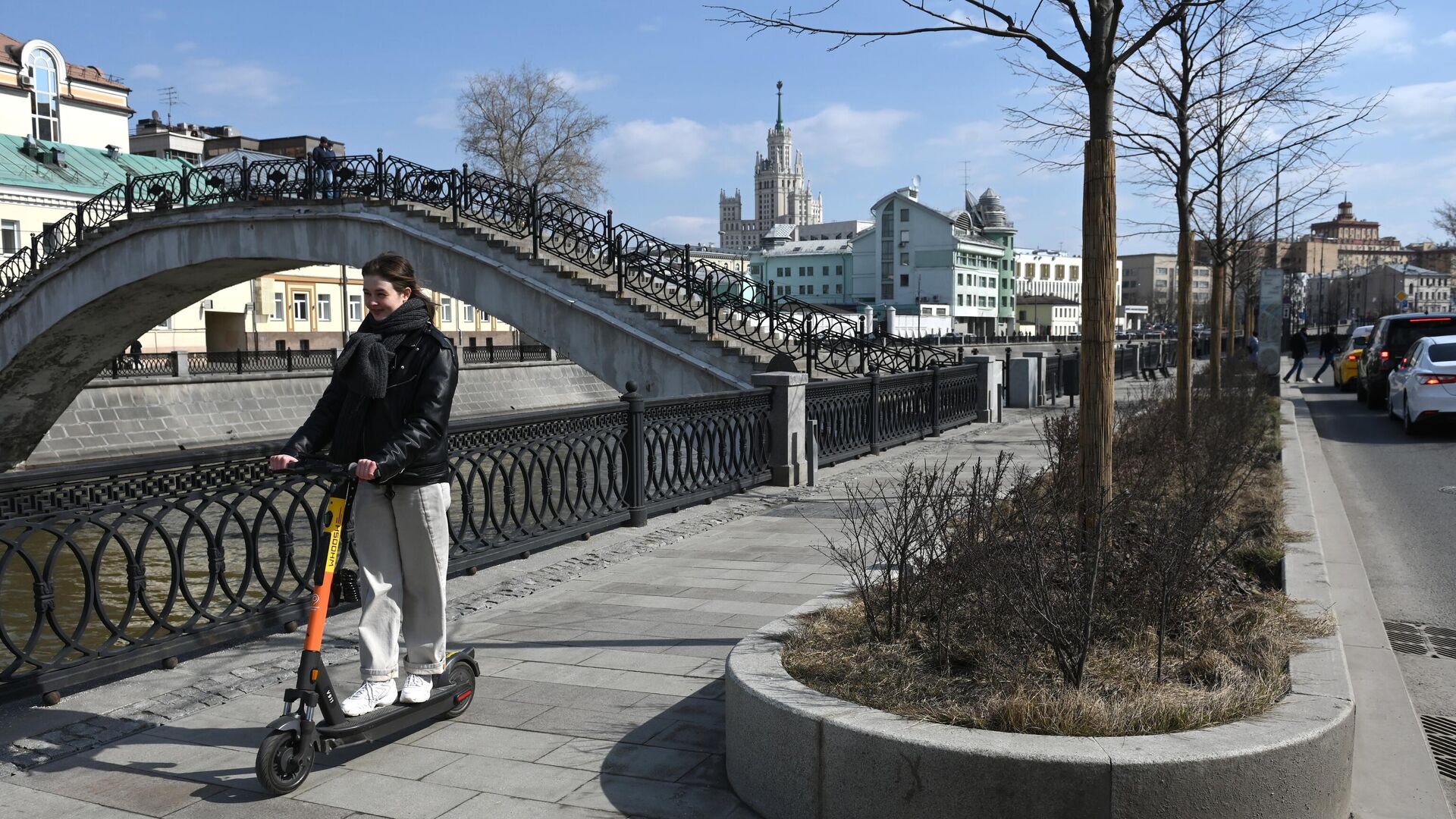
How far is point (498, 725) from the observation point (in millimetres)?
4820

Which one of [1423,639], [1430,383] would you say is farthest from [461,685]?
[1430,383]

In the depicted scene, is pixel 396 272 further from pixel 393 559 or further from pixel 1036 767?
pixel 1036 767

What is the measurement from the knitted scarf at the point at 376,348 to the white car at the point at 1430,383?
17266 millimetres

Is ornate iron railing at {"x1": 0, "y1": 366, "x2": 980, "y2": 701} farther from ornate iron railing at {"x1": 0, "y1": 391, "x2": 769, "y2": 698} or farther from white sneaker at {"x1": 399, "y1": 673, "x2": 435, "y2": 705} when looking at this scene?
white sneaker at {"x1": 399, "y1": 673, "x2": 435, "y2": 705}

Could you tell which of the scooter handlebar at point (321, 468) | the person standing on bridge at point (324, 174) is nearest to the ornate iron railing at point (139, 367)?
the person standing on bridge at point (324, 174)

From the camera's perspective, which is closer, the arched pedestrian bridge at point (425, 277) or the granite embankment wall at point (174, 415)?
the arched pedestrian bridge at point (425, 277)

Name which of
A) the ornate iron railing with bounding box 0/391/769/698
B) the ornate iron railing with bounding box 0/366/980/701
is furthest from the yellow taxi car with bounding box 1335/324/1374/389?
the ornate iron railing with bounding box 0/391/769/698

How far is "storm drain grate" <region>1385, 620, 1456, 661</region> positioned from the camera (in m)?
6.36

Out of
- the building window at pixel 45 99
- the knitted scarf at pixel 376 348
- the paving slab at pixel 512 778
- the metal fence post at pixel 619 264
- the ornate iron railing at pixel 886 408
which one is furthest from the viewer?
the building window at pixel 45 99

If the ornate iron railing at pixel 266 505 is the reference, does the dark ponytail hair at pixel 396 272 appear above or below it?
above

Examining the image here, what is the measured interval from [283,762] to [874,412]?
41.1ft

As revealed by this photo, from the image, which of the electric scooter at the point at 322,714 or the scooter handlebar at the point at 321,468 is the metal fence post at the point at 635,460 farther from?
the scooter handlebar at the point at 321,468

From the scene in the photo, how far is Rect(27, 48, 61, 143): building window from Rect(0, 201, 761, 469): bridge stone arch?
26134mm

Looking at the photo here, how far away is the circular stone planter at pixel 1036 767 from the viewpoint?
321cm
